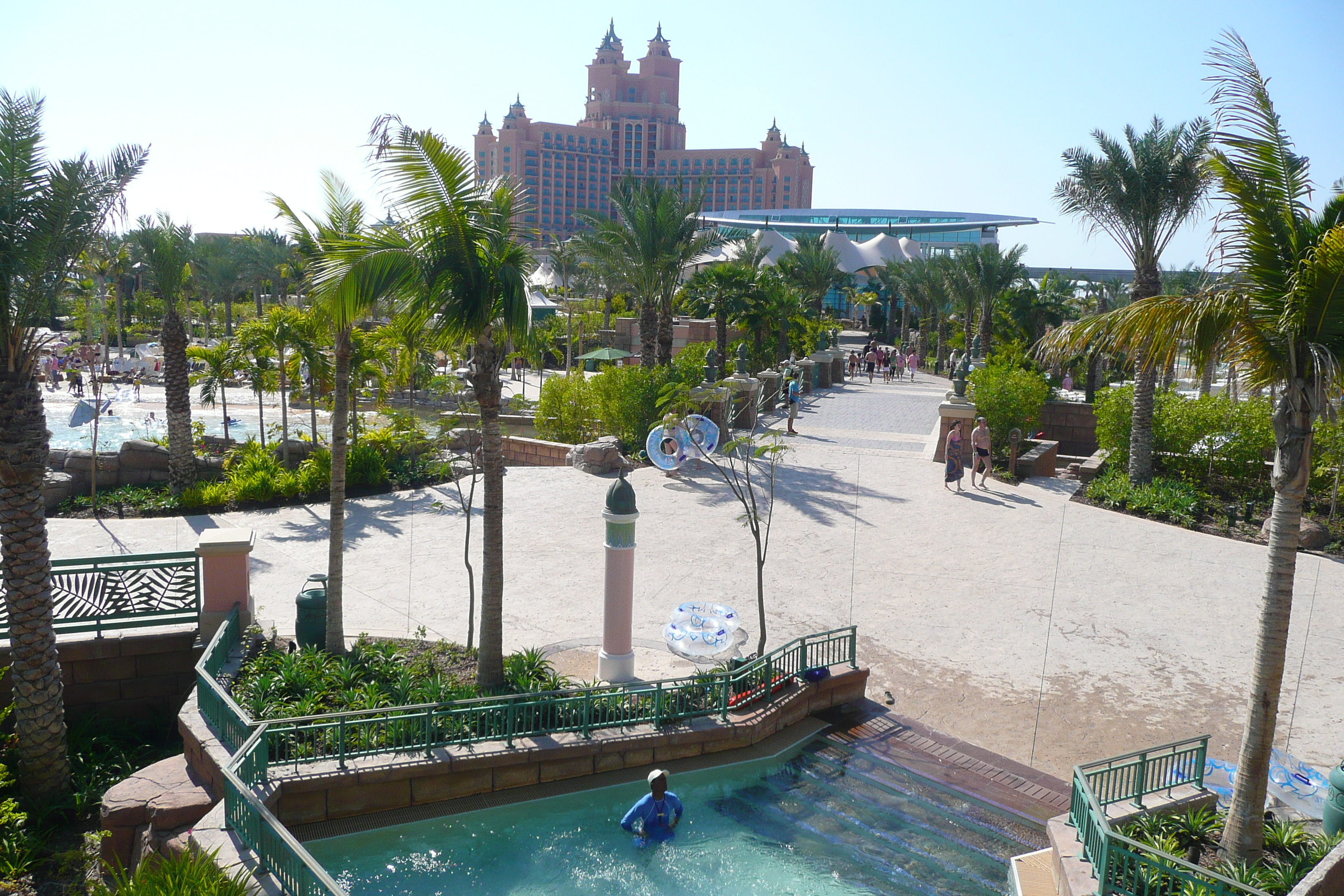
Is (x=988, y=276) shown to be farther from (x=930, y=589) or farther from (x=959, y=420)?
(x=930, y=589)

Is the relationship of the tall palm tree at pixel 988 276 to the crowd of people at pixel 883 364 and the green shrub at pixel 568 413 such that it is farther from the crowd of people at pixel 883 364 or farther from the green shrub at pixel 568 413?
the green shrub at pixel 568 413

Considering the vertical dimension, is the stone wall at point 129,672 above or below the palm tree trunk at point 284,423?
below

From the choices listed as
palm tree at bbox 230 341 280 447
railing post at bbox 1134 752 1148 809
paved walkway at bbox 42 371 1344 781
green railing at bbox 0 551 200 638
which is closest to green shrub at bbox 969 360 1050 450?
paved walkway at bbox 42 371 1344 781

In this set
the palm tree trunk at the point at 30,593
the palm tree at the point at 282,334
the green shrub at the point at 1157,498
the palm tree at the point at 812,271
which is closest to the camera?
the palm tree trunk at the point at 30,593

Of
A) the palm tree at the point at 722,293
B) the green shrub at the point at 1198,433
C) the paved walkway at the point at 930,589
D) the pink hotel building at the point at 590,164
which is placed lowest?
the paved walkway at the point at 930,589

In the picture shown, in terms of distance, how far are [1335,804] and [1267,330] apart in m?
3.41

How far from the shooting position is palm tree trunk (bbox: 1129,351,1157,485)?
60.3 ft

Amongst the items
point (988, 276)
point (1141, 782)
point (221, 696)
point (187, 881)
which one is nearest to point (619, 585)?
point (221, 696)

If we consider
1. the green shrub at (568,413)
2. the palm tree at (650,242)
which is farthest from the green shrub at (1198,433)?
the green shrub at (568,413)

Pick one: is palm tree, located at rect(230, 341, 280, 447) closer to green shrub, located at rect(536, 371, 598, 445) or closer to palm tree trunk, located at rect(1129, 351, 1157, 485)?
green shrub, located at rect(536, 371, 598, 445)

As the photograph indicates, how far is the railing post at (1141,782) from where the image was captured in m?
6.95

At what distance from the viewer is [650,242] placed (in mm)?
24281

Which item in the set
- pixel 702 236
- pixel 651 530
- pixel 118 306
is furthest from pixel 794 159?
pixel 651 530

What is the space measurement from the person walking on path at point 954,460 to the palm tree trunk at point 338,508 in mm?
12468
